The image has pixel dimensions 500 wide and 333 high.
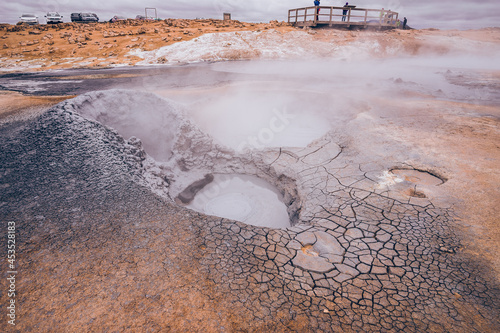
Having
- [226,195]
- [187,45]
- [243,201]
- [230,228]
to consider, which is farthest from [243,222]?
[187,45]

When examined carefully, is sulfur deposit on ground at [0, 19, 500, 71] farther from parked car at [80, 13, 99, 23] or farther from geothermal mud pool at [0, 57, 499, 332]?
geothermal mud pool at [0, 57, 499, 332]

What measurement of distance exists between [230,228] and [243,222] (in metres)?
0.83

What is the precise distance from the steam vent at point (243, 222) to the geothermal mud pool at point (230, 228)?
0.05 ft

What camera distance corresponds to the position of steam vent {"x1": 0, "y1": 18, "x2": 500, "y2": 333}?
5.77ft

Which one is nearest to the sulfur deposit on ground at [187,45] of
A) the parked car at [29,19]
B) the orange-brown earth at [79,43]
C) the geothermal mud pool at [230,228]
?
the orange-brown earth at [79,43]

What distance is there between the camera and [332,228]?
8.54 ft

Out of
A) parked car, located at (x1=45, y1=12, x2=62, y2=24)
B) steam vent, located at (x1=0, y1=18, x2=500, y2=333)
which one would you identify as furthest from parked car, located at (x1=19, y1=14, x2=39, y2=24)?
steam vent, located at (x1=0, y1=18, x2=500, y2=333)

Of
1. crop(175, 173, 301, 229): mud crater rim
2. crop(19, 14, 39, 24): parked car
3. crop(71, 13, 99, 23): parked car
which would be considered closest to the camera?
crop(175, 173, 301, 229): mud crater rim

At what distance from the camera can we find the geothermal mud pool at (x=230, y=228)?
5.76ft

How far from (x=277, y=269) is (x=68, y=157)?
312 cm

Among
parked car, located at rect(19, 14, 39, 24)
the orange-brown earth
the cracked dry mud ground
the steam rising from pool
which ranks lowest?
the steam rising from pool

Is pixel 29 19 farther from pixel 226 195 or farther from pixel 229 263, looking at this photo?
pixel 229 263

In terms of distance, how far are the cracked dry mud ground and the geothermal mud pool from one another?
11mm

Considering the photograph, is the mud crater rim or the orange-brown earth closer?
the mud crater rim
